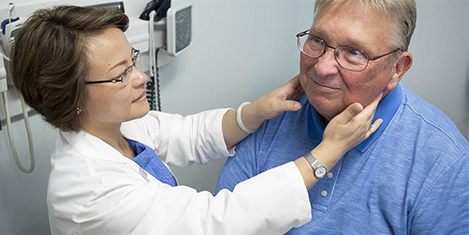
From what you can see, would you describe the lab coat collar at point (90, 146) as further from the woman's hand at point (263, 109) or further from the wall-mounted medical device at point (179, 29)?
the wall-mounted medical device at point (179, 29)

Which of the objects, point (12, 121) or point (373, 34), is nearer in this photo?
point (373, 34)

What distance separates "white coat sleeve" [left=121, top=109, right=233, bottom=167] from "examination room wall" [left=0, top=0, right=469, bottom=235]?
0.41 m

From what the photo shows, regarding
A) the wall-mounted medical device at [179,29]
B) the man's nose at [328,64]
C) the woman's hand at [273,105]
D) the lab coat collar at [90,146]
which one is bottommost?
the lab coat collar at [90,146]

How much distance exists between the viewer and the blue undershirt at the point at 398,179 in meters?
1.08

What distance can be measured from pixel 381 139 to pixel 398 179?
10 centimetres

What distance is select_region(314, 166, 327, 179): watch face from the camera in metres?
1.08

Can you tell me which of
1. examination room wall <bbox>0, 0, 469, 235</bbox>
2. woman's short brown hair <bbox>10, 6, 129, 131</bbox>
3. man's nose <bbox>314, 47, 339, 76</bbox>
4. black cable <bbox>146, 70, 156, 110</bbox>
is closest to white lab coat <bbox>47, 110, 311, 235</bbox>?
woman's short brown hair <bbox>10, 6, 129, 131</bbox>

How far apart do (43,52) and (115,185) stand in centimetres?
32

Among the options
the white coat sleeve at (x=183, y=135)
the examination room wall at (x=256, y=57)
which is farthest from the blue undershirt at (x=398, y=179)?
the examination room wall at (x=256, y=57)

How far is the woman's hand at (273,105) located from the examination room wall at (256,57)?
23.6 inches

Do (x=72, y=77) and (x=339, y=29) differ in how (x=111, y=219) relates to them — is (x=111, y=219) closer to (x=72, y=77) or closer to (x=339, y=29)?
(x=72, y=77)

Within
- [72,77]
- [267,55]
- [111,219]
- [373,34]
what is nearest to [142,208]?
[111,219]

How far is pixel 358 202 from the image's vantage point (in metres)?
1.17

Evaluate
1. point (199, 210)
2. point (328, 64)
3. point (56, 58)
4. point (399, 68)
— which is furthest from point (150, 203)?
point (399, 68)
